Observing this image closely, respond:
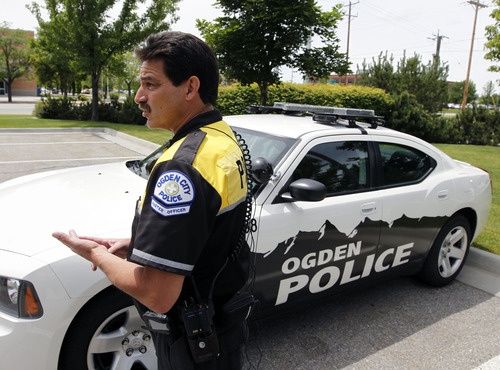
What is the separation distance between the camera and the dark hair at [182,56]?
1.28m

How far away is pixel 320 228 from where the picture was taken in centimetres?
288

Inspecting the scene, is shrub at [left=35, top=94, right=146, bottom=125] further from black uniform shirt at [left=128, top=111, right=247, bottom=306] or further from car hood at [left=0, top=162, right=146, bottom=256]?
black uniform shirt at [left=128, top=111, right=247, bottom=306]

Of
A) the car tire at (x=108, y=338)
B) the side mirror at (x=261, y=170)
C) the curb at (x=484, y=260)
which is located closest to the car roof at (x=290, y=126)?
the side mirror at (x=261, y=170)

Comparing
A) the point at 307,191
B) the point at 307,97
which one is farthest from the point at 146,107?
the point at 307,97

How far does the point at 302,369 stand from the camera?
275 cm

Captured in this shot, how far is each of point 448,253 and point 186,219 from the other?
3.56 m

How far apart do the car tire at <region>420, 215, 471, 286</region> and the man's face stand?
322 centimetres

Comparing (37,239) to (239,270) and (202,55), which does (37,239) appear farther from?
(202,55)

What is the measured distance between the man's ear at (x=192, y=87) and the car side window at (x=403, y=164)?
8.06 feet

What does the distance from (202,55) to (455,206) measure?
3.28 m

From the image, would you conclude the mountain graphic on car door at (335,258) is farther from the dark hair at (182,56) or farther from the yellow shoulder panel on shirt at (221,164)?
the dark hair at (182,56)

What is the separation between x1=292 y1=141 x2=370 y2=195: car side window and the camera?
3.02 meters

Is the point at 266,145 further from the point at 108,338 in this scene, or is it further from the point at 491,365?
the point at 491,365

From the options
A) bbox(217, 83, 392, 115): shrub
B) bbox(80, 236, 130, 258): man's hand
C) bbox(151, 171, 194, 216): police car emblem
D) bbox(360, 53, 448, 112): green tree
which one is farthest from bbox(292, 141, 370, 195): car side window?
bbox(360, 53, 448, 112): green tree
